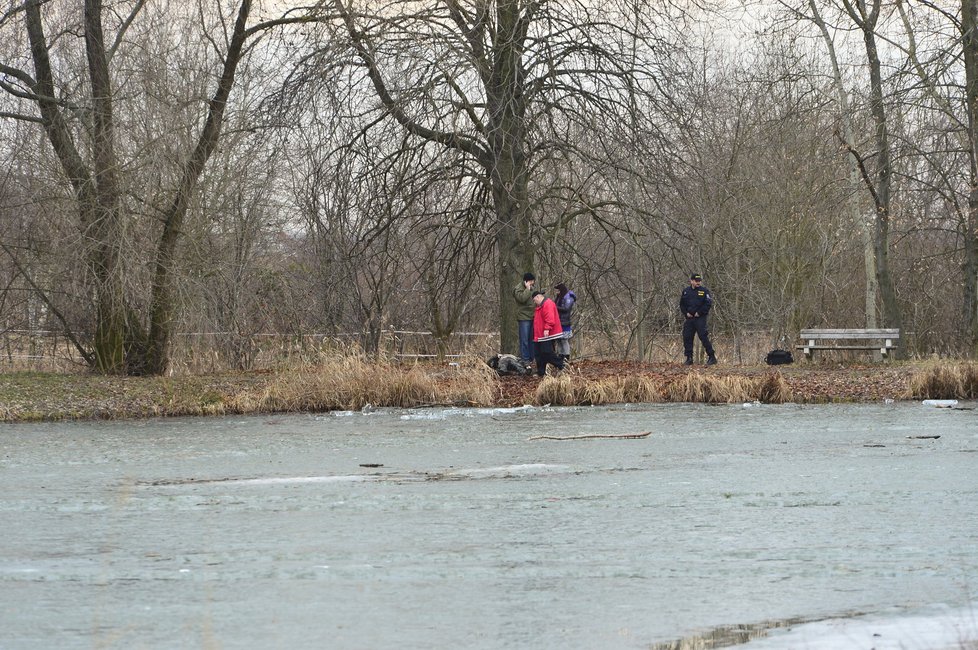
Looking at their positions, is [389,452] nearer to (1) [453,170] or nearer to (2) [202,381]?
(2) [202,381]

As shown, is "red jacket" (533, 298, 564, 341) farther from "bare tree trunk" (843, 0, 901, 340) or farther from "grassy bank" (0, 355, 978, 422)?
"bare tree trunk" (843, 0, 901, 340)

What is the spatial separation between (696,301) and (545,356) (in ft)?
17.3

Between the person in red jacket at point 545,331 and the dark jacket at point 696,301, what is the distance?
4.76 metres

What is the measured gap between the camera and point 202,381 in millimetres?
23125

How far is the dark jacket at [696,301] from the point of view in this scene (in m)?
27.1

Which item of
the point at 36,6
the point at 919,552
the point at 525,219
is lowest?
the point at 919,552

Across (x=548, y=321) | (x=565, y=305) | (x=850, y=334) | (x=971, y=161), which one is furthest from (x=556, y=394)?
(x=971, y=161)

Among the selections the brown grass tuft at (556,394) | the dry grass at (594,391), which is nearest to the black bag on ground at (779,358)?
the dry grass at (594,391)

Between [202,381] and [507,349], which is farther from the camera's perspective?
[507,349]

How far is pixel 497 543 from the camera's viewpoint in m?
8.66

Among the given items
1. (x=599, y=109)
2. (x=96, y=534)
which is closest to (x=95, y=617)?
(x=96, y=534)

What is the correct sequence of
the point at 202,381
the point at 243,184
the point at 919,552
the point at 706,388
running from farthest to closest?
1. the point at 243,184
2. the point at 202,381
3. the point at 706,388
4. the point at 919,552

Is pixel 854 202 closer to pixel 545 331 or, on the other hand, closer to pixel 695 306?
pixel 695 306

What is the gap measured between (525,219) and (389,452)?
11.8 m
